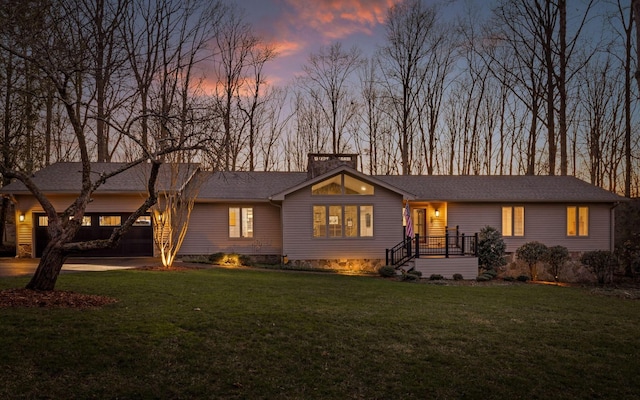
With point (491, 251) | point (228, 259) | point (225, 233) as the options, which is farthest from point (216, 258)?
point (491, 251)

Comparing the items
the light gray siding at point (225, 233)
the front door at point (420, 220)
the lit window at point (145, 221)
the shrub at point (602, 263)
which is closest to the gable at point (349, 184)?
the light gray siding at point (225, 233)

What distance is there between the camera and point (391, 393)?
5340 mm

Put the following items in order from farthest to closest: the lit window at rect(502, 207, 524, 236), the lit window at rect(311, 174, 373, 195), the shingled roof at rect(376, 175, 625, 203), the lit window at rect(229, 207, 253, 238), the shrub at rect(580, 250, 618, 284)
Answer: the lit window at rect(502, 207, 524, 236) < the shingled roof at rect(376, 175, 625, 203) < the lit window at rect(229, 207, 253, 238) < the lit window at rect(311, 174, 373, 195) < the shrub at rect(580, 250, 618, 284)

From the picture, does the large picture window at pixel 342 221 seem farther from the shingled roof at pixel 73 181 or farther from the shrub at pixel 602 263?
the shrub at pixel 602 263

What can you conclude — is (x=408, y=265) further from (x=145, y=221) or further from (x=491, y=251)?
(x=145, y=221)

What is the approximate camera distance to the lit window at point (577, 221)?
21.6 m

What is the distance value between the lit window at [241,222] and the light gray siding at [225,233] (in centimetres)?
14

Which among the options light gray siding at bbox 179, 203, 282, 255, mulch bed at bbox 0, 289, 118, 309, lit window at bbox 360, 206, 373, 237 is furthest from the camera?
light gray siding at bbox 179, 203, 282, 255

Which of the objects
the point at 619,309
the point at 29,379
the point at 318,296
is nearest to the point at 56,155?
the point at 318,296

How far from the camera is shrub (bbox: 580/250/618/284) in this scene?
58.5ft

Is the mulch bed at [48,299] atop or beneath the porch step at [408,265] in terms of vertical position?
atop

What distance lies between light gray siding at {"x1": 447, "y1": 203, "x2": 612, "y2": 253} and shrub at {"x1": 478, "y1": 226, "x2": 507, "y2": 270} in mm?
2314

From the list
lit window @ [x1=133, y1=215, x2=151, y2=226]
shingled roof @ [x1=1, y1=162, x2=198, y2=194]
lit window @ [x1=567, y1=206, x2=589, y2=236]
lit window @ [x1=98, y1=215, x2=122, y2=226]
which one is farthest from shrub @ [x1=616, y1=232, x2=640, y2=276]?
lit window @ [x1=98, y1=215, x2=122, y2=226]

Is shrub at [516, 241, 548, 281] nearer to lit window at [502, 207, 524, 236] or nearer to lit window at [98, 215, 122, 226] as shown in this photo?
lit window at [502, 207, 524, 236]
